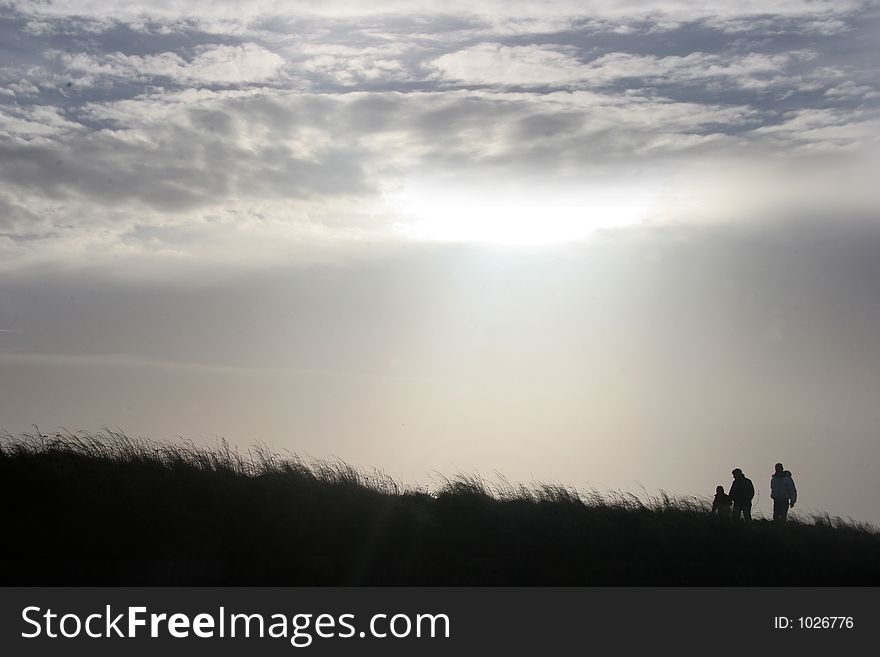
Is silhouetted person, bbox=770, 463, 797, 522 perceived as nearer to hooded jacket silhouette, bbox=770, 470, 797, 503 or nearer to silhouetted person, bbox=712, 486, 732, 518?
hooded jacket silhouette, bbox=770, 470, 797, 503

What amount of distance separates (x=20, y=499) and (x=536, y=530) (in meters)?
9.78

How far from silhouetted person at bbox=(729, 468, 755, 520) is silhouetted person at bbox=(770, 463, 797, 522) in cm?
72

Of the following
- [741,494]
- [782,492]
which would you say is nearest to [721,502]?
[741,494]

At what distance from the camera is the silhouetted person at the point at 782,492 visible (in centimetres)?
2311

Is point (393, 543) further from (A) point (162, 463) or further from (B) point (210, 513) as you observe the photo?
(A) point (162, 463)

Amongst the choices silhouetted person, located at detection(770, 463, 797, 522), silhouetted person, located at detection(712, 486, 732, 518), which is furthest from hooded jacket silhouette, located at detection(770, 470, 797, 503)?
silhouetted person, located at detection(712, 486, 732, 518)

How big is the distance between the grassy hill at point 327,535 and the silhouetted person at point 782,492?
1.23 m

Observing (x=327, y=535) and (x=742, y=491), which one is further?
(x=742, y=491)

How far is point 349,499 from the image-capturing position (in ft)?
63.8

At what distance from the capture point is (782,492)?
23.1m

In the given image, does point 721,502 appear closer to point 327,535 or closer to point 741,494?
point 741,494

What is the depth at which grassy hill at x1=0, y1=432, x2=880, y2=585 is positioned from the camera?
1591 centimetres

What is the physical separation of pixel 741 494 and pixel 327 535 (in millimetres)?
10672
